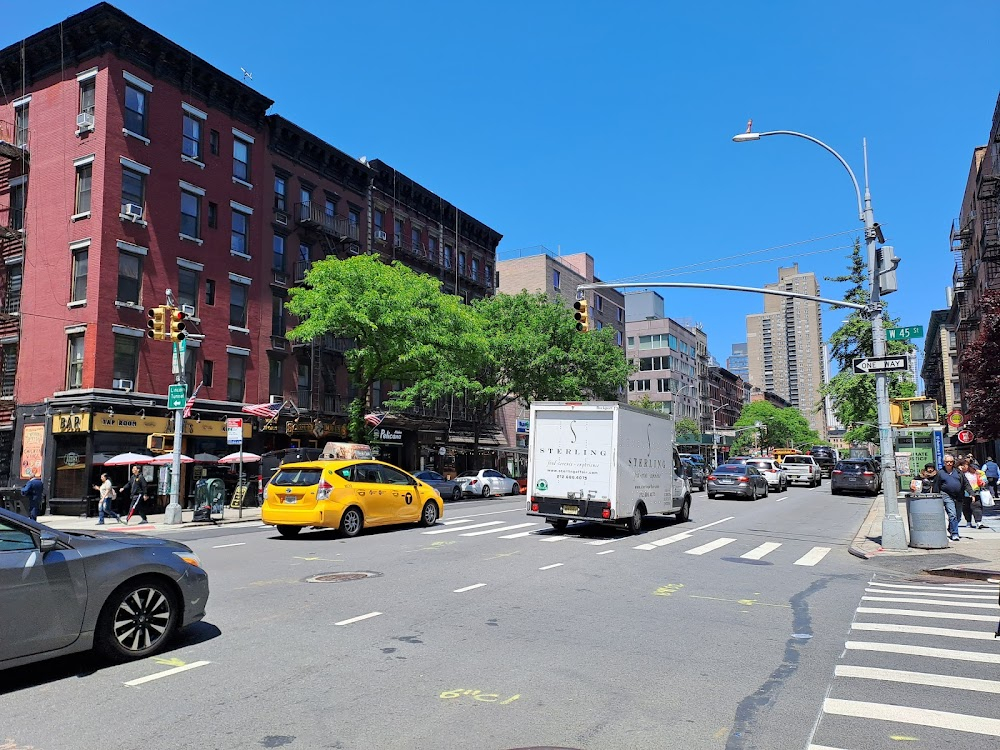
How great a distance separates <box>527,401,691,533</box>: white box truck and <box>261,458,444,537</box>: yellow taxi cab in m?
3.53

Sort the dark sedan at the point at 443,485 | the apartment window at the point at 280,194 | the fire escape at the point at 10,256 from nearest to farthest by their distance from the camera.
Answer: the fire escape at the point at 10,256, the dark sedan at the point at 443,485, the apartment window at the point at 280,194

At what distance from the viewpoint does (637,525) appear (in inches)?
695

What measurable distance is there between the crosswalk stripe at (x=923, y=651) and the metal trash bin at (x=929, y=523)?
9344 mm

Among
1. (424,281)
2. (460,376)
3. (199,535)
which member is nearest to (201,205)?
(424,281)

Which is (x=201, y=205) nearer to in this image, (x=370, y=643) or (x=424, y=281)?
(x=424, y=281)

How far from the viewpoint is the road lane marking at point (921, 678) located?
575 cm

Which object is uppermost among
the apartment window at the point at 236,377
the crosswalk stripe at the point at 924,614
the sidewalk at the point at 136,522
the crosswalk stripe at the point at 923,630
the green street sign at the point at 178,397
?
the apartment window at the point at 236,377

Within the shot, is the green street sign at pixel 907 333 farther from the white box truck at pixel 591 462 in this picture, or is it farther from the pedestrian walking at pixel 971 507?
the white box truck at pixel 591 462

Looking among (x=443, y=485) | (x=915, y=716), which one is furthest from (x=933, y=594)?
(x=443, y=485)

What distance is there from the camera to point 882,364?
51.3 feet

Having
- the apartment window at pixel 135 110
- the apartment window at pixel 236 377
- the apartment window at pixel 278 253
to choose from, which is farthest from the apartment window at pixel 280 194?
the apartment window at pixel 236 377

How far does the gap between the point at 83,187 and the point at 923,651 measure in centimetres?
3152

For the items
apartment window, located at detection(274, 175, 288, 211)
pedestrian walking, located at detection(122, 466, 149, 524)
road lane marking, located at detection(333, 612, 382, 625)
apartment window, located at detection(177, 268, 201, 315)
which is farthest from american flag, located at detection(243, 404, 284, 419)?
road lane marking, located at detection(333, 612, 382, 625)

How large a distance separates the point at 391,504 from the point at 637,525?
592cm
